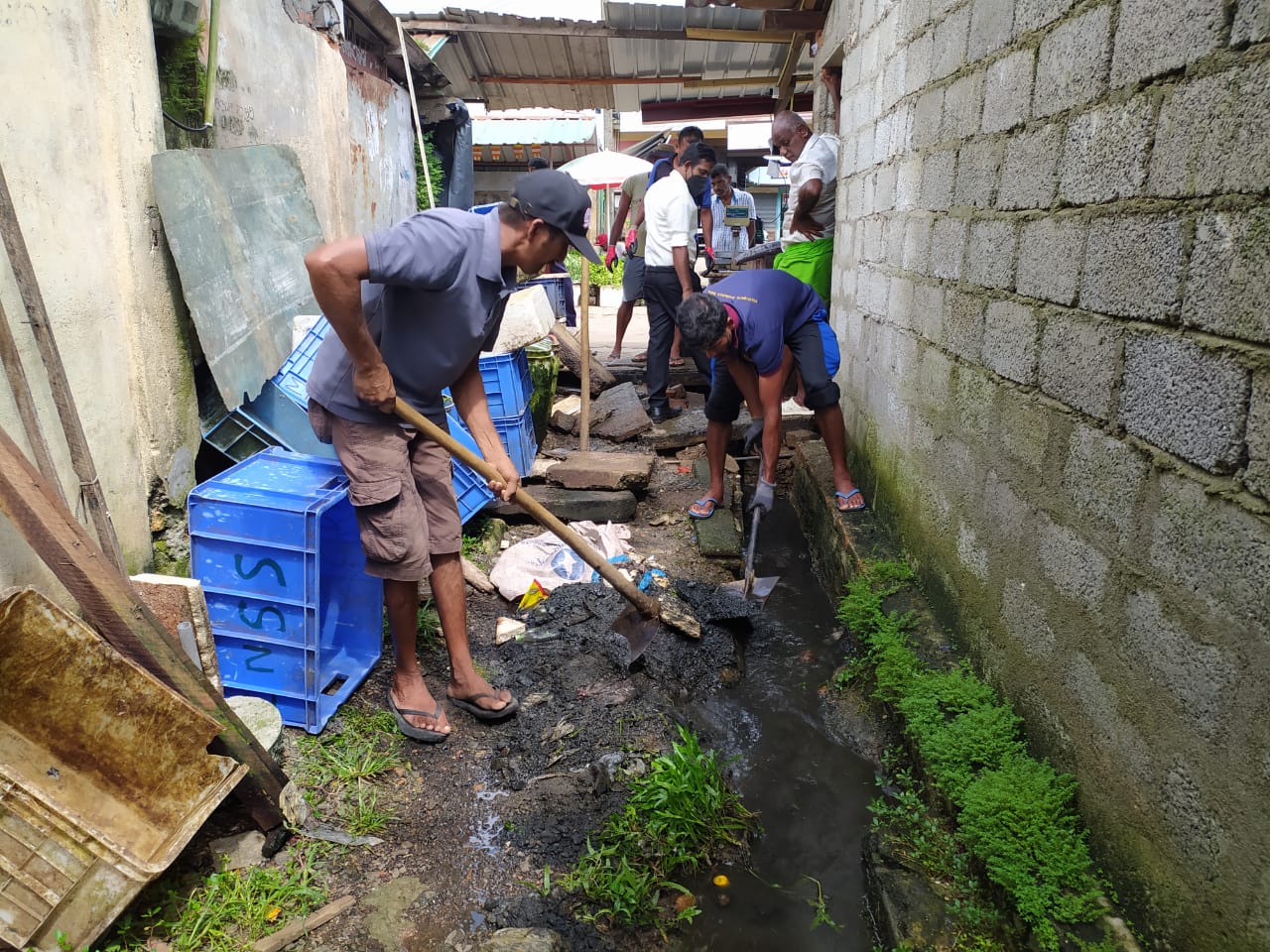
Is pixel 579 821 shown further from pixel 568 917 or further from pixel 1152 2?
pixel 1152 2

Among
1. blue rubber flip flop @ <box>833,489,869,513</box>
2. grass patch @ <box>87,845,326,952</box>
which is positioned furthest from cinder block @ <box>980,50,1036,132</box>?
grass patch @ <box>87,845,326,952</box>

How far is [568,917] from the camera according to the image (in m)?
2.46

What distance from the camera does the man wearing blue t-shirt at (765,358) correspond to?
4.48 m

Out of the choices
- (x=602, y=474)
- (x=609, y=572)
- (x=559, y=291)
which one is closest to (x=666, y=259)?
(x=602, y=474)

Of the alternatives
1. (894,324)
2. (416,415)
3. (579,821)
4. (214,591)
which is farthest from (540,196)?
(894,324)

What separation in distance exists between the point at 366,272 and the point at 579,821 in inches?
76.6

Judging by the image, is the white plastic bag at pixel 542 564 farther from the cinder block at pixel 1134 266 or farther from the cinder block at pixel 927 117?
the cinder block at pixel 1134 266

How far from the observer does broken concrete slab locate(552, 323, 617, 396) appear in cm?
802

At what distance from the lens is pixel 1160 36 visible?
1.96 meters

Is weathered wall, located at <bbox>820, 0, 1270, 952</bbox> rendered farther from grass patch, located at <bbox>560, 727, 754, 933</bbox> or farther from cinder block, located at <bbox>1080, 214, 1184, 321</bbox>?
grass patch, located at <bbox>560, 727, 754, 933</bbox>

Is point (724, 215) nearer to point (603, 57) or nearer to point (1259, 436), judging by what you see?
point (603, 57)

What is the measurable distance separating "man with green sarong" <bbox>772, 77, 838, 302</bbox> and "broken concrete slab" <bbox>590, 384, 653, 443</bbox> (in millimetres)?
1735

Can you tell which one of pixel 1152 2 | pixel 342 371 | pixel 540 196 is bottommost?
pixel 342 371

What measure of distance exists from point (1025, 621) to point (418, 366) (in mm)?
2246
